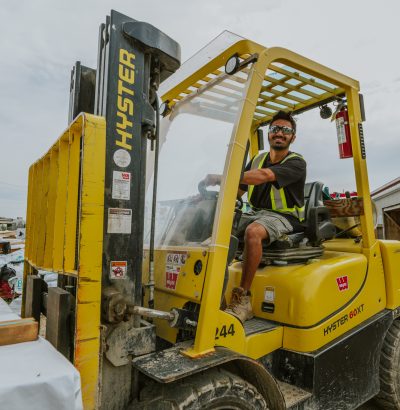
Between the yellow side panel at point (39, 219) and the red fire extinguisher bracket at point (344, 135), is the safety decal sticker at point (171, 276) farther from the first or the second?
the red fire extinguisher bracket at point (344, 135)

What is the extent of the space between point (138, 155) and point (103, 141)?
0.93 ft

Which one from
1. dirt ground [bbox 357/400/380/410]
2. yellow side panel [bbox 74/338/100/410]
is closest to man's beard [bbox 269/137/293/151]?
yellow side panel [bbox 74/338/100/410]

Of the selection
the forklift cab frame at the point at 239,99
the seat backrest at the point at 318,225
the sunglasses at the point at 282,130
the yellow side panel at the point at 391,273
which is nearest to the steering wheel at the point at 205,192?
the forklift cab frame at the point at 239,99

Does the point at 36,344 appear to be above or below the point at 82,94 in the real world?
below

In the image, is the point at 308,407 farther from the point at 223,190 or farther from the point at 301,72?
the point at 301,72

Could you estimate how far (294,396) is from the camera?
7.94 feet

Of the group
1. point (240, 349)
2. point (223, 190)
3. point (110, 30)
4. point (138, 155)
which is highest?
point (110, 30)

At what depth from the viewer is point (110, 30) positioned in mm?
2008

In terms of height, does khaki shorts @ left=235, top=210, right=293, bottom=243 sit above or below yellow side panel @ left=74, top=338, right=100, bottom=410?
above

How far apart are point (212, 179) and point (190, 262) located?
59 centimetres

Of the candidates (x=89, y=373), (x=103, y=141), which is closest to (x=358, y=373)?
(x=89, y=373)

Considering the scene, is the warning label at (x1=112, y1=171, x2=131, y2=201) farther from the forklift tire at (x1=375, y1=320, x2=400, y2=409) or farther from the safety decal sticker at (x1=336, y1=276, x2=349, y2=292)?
the forklift tire at (x1=375, y1=320, x2=400, y2=409)

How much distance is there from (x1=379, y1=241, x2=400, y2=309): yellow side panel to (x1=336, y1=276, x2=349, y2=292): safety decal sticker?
0.66m

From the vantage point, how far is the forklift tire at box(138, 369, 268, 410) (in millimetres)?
1819
